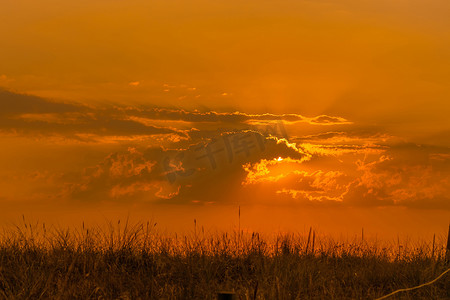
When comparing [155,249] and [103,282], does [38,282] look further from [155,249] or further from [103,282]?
[155,249]

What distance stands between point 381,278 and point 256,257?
73.0 inches

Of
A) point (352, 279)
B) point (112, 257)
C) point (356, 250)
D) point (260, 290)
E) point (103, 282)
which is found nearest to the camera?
point (260, 290)

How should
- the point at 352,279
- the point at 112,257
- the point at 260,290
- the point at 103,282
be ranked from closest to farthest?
the point at 260,290 → the point at 103,282 → the point at 352,279 → the point at 112,257

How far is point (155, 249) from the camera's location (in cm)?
892

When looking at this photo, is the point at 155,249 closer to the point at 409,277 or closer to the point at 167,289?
the point at 167,289

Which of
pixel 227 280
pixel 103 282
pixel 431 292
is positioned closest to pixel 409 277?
pixel 431 292

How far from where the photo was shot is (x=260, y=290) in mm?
6750

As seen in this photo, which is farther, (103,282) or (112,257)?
(112,257)

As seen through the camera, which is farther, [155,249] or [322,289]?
[155,249]

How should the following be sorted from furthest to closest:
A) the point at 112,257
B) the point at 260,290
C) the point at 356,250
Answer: the point at 356,250 < the point at 112,257 < the point at 260,290

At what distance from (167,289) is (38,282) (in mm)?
1541

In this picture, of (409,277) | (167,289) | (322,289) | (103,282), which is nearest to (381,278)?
(409,277)

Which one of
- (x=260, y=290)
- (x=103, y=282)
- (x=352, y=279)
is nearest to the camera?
(x=260, y=290)

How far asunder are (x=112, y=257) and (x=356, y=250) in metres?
4.45
